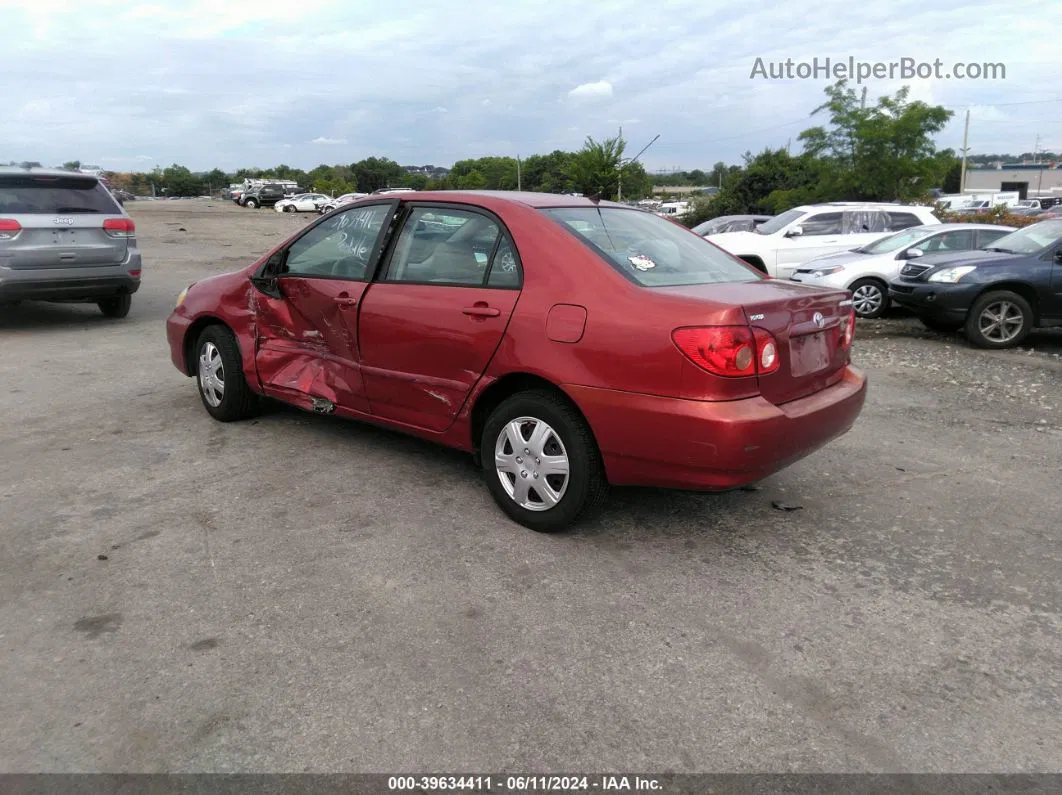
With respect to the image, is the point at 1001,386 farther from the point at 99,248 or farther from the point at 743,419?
the point at 99,248

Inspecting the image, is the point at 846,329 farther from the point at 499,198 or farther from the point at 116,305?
the point at 116,305

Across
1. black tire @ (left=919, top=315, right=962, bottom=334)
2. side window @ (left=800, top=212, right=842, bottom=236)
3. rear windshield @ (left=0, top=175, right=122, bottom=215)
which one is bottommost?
black tire @ (left=919, top=315, right=962, bottom=334)

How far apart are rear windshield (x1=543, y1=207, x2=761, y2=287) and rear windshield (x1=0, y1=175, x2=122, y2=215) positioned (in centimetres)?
759

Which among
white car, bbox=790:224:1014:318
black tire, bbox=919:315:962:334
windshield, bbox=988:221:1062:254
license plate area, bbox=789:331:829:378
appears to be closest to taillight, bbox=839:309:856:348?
license plate area, bbox=789:331:829:378

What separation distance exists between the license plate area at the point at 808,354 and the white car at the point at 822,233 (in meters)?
10.3

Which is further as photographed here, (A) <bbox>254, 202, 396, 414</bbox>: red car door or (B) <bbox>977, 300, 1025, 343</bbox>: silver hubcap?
(B) <bbox>977, 300, 1025, 343</bbox>: silver hubcap

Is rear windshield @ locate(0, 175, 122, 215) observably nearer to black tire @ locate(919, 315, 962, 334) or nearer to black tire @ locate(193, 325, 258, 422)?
black tire @ locate(193, 325, 258, 422)

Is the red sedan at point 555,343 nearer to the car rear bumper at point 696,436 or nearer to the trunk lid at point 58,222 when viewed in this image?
the car rear bumper at point 696,436

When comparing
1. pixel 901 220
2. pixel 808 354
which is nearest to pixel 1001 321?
pixel 901 220

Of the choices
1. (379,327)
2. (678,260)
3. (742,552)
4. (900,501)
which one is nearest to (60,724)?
→ (379,327)

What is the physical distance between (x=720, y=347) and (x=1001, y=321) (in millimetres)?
7397

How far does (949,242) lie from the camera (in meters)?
11.9

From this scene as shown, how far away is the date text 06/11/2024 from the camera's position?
2.44 m

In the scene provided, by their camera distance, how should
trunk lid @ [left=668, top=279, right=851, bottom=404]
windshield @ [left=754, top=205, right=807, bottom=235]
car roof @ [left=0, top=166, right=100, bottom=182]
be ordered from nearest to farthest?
trunk lid @ [left=668, top=279, right=851, bottom=404], car roof @ [left=0, top=166, right=100, bottom=182], windshield @ [left=754, top=205, right=807, bottom=235]
